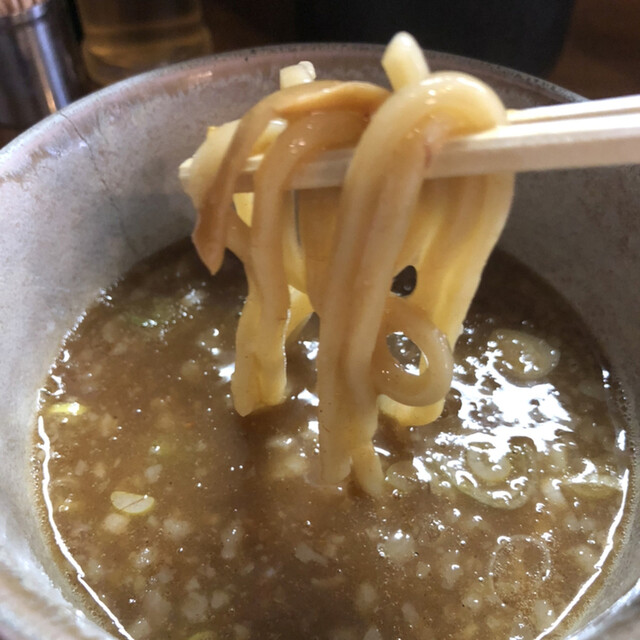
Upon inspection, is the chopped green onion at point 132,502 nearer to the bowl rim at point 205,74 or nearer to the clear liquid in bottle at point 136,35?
the bowl rim at point 205,74

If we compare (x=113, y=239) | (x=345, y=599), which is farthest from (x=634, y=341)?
(x=113, y=239)

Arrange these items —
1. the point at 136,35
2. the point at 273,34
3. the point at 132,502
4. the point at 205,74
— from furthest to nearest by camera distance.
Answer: the point at 273,34
the point at 136,35
the point at 205,74
the point at 132,502

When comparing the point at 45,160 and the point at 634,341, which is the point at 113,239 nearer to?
the point at 45,160

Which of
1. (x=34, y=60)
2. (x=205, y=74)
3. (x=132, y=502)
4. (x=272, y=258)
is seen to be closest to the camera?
(x=272, y=258)

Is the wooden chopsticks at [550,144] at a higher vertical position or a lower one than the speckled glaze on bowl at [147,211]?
higher

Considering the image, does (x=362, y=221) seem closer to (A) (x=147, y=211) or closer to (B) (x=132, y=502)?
(B) (x=132, y=502)

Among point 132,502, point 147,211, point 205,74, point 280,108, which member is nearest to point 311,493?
point 132,502

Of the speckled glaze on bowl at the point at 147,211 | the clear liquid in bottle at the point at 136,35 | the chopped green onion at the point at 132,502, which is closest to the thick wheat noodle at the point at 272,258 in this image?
the chopped green onion at the point at 132,502
